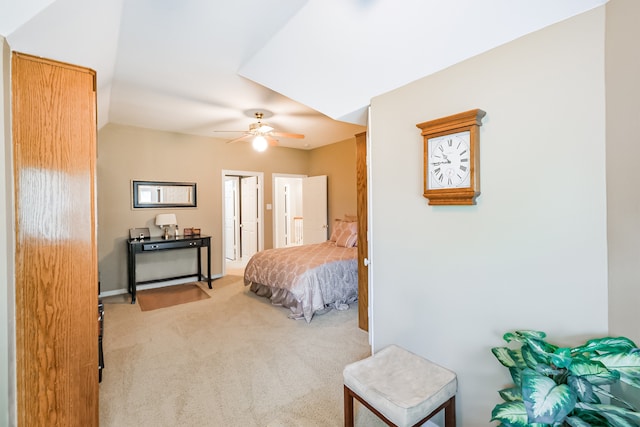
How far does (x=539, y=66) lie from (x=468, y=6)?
0.41 m

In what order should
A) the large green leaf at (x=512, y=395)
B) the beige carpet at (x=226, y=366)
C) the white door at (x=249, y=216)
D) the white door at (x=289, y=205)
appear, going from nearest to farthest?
the large green leaf at (x=512, y=395)
the beige carpet at (x=226, y=366)
the white door at (x=249, y=216)
the white door at (x=289, y=205)

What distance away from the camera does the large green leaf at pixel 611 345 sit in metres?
0.91

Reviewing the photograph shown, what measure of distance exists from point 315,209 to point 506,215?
4.74 meters

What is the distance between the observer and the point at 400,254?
186 cm

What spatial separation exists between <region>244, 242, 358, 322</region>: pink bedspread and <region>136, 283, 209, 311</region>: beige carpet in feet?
2.79

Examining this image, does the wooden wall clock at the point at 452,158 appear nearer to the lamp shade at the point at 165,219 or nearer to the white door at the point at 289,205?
the lamp shade at the point at 165,219

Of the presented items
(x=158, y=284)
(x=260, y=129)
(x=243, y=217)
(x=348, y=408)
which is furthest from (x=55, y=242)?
(x=243, y=217)

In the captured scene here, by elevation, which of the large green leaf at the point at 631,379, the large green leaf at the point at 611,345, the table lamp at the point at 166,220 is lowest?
the large green leaf at the point at 631,379

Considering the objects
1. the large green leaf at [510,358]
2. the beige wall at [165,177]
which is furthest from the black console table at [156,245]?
the large green leaf at [510,358]

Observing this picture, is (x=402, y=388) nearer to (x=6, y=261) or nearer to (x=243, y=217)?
(x=6, y=261)

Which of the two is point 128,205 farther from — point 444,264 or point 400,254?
point 444,264

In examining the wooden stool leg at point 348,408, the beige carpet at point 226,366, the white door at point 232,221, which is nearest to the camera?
the wooden stool leg at point 348,408

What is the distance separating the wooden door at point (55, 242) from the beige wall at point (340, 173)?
4.22 metres

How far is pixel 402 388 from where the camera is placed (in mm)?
1401
